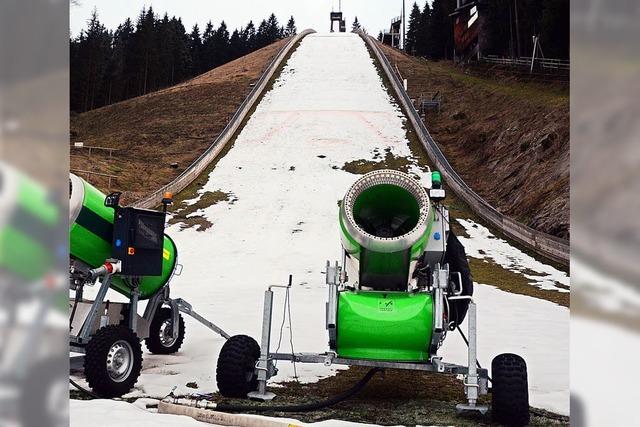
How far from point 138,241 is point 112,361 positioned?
4.07 ft

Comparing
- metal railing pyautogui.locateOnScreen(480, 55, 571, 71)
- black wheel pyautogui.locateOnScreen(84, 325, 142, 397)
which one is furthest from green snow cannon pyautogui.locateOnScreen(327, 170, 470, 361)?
metal railing pyautogui.locateOnScreen(480, 55, 571, 71)

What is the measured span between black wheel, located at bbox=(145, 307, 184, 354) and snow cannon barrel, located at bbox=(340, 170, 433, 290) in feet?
10.4

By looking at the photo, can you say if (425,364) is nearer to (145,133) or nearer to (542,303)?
(542,303)

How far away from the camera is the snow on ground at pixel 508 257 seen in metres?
14.2

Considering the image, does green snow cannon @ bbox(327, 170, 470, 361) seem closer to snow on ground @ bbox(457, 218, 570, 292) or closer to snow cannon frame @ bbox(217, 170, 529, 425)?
snow cannon frame @ bbox(217, 170, 529, 425)

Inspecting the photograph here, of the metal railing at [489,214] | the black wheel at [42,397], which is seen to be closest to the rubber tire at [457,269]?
the black wheel at [42,397]

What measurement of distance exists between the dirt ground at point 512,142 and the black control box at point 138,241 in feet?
41.1

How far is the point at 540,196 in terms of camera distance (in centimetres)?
1939

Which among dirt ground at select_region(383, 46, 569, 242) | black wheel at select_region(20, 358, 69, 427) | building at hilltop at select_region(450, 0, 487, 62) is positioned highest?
building at hilltop at select_region(450, 0, 487, 62)

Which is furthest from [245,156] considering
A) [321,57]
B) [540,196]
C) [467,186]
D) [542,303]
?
[321,57]

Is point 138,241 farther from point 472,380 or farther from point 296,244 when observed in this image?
point 296,244

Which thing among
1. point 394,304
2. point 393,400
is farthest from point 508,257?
point 394,304

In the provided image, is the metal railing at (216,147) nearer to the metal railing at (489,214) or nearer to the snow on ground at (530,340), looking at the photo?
the metal railing at (489,214)

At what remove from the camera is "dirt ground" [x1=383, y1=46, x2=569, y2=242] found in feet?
62.8
